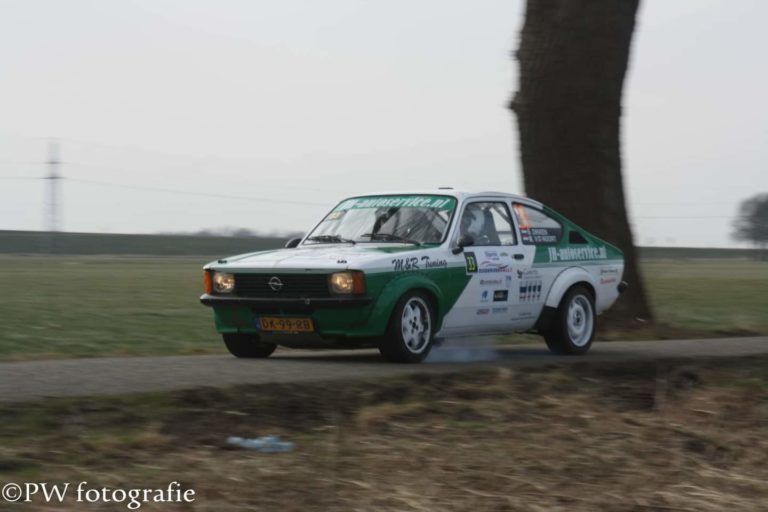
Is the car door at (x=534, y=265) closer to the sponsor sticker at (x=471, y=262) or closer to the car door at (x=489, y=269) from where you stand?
the car door at (x=489, y=269)

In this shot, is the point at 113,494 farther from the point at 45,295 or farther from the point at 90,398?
the point at 45,295

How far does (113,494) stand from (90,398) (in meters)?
→ 2.27

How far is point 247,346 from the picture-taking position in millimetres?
11977

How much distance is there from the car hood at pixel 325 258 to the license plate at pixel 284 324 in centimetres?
44

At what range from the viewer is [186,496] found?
6023mm

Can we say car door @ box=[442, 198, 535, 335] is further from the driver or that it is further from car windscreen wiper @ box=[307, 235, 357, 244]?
car windscreen wiper @ box=[307, 235, 357, 244]

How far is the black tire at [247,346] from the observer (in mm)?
11867

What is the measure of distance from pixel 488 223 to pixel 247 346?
8.37 feet

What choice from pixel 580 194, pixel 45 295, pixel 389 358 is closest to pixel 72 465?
pixel 389 358

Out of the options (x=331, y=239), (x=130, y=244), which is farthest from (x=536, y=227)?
(x=130, y=244)

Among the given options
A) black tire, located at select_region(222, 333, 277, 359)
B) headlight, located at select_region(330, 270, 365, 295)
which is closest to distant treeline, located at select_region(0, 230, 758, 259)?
black tire, located at select_region(222, 333, 277, 359)

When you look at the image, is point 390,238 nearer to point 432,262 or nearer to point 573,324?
point 432,262

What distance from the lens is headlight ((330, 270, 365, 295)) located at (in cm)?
1084

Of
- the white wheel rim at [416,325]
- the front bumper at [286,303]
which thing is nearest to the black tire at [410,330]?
the white wheel rim at [416,325]
